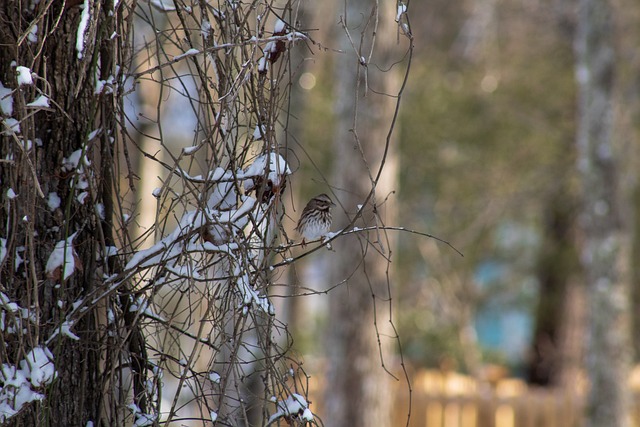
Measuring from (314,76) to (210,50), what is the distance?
13990mm

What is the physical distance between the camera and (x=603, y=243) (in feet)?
29.2

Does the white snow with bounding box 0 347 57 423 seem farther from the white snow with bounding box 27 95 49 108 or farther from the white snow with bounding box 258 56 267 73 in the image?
the white snow with bounding box 258 56 267 73

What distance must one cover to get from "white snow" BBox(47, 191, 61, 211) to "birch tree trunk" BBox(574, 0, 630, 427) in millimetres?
7279

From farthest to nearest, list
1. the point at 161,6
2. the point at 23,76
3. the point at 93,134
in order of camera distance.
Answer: the point at 161,6, the point at 93,134, the point at 23,76

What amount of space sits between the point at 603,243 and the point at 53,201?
7336 millimetres

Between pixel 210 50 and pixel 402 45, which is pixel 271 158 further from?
pixel 402 45

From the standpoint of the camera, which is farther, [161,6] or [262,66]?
[161,6]

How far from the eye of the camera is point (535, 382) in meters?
16.5

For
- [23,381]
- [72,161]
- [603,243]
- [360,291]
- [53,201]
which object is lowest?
[23,381]

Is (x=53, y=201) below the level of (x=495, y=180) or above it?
A: below

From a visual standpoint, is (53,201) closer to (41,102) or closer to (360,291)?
(41,102)


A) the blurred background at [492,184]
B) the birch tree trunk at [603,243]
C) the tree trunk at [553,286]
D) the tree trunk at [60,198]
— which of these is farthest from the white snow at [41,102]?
the tree trunk at [553,286]

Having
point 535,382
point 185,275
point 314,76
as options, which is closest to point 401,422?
point 535,382

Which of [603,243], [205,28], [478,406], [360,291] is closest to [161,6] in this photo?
[205,28]
